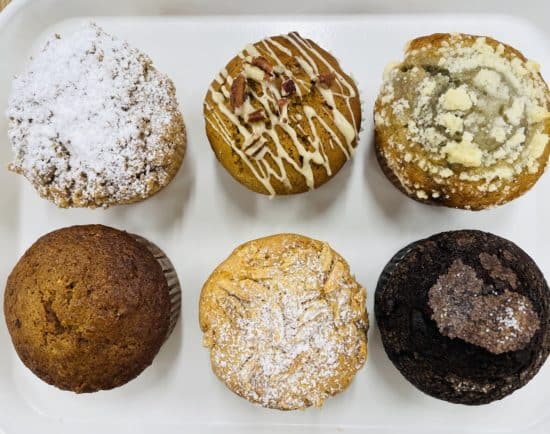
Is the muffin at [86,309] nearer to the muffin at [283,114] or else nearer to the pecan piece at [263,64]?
the muffin at [283,114]

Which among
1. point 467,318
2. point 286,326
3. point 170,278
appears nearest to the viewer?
point 467,318

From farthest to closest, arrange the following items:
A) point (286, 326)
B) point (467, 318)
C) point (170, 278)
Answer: point (170, 278), point (286, 326), point (467, 318)

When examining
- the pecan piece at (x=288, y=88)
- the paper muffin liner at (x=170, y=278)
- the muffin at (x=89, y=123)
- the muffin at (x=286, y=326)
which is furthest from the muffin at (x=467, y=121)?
the paper muffin liner at (x=170, y=278)

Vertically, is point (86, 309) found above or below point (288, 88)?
below

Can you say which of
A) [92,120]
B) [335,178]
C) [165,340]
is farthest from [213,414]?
[92,120]

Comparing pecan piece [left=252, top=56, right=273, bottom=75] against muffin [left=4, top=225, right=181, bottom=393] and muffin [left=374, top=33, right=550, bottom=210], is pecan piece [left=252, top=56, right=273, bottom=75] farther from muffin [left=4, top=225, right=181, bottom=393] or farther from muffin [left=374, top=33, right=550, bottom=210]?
muffin [left=4, top=225, right=181, bottom=393]

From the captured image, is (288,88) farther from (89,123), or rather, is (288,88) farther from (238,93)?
(89,123)

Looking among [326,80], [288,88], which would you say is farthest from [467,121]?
[288,88]
